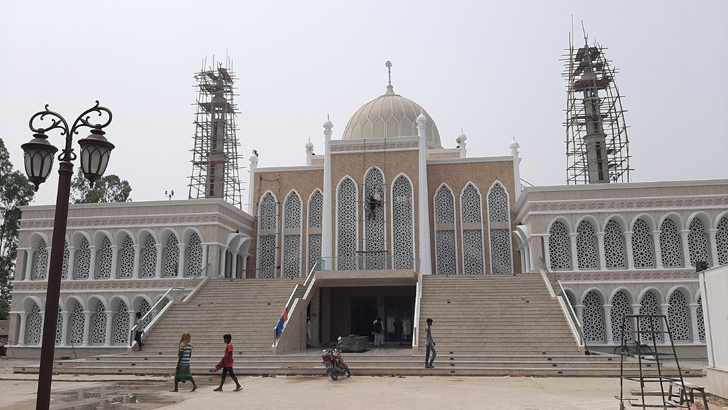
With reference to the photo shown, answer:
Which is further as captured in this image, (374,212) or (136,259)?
(374,212)

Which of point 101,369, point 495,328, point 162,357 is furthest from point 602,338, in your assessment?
point 101,369

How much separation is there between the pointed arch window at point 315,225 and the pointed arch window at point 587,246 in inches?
395

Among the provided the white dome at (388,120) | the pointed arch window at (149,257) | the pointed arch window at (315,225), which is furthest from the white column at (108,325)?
the white dome at (388,120)

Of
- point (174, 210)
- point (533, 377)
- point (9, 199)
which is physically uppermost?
point (9, 199)

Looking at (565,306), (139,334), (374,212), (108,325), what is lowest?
(139,334)

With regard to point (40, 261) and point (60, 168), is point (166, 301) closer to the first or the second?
point (40, 261)

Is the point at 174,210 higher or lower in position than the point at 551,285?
higher

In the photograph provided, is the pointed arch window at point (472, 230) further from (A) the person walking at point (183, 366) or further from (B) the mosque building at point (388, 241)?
(A) the person walking at point (183, 366)

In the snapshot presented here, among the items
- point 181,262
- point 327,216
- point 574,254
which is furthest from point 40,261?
point 574,254

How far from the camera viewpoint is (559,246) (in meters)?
20.6

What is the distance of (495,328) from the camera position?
1672 cm

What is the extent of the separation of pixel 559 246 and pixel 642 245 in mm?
2755

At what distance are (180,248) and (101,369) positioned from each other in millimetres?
7873

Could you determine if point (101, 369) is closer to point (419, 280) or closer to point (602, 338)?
point (419, 280)
